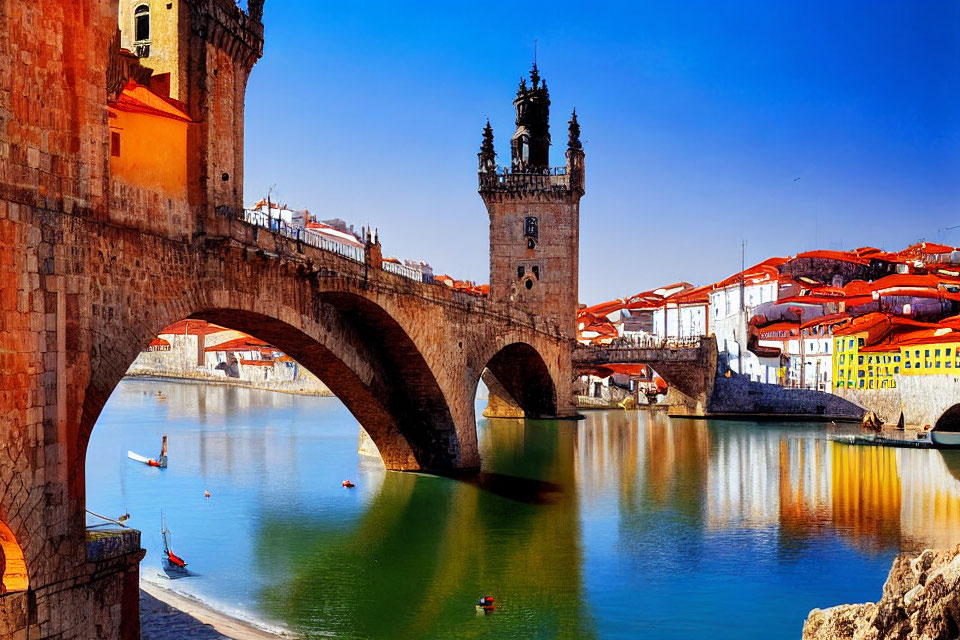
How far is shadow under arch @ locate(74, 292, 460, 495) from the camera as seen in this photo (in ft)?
82.6

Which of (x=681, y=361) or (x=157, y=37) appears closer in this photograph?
(x=157, y=37)

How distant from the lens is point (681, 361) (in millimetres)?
58875

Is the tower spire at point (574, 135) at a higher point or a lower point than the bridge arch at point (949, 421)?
higher

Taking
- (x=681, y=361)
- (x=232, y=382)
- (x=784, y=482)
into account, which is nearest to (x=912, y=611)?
(x=784, y=482)

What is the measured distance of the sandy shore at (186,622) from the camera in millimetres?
16256

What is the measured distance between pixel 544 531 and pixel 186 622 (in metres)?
11.6

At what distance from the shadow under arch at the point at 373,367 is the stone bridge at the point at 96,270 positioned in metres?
0.15

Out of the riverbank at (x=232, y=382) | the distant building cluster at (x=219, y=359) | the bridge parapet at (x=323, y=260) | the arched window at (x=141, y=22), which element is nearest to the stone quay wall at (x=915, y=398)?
the bridge parapet at (x=323, y=260)

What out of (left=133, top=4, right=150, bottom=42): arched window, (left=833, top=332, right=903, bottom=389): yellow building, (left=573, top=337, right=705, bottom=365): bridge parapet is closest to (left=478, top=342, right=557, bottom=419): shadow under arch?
(left=573, top=337, right=705, bottom=365): bridge parapet

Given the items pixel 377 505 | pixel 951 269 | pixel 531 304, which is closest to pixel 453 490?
pixel 377 505

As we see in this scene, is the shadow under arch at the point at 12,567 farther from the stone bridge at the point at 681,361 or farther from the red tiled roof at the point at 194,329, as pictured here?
the red tiled roof at the point at 194,329

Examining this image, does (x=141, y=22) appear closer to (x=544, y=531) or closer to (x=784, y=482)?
(x=544, y=531)

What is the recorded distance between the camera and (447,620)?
18281mm

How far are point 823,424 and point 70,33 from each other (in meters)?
48.4
